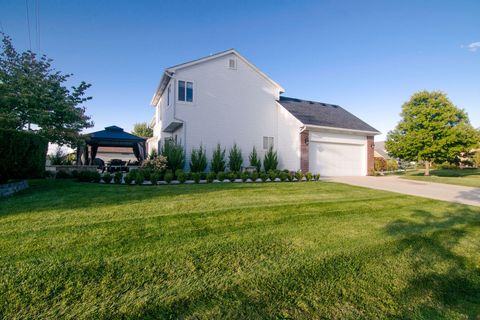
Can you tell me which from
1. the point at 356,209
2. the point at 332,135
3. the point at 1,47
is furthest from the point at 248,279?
the point at 1,47

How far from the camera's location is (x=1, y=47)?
10.2 meters

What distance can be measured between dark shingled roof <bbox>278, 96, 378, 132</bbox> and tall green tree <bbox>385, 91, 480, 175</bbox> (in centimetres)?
246

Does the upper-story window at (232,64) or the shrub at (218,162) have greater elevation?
the upper-story window at (232,64)

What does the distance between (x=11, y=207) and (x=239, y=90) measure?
11793mm

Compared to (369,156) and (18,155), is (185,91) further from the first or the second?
(369,156)

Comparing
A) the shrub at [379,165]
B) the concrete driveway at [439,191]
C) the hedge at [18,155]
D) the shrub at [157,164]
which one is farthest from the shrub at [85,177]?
the shrub at [379,165]

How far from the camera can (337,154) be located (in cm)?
1491

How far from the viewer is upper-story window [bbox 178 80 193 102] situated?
1248 cm

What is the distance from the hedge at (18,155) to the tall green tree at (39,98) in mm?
3739

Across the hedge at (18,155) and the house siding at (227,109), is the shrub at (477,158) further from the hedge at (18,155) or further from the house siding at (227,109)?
the hedge at (18,155)

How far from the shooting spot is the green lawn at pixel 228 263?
1.86m

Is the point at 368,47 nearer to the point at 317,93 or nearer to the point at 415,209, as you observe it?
the point at 317,93

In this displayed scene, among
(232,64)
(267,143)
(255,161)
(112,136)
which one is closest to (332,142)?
(267,143)

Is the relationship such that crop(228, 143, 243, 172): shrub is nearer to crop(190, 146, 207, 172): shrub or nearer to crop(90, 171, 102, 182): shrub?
crop(190, 146, 207, 172): shrub
